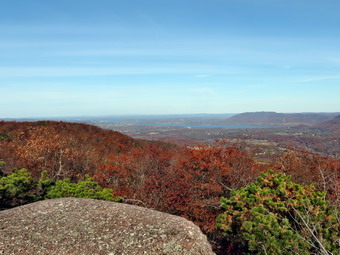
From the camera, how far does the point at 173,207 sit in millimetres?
12367

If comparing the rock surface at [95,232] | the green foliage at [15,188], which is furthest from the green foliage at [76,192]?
the rock surface at [95,232]

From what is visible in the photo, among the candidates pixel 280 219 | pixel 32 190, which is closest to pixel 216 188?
pixel 280 219

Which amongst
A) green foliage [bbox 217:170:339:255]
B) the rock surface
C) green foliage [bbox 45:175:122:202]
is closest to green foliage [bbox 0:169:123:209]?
green foliage [bbox 45:175:122:202]

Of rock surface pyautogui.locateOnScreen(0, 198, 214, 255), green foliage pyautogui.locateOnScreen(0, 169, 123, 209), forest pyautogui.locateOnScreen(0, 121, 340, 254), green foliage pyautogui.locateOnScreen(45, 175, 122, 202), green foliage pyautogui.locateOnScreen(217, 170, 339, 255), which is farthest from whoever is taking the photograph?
green foliage pyautogui.locateOnScreen(45, 175, 122, 202)

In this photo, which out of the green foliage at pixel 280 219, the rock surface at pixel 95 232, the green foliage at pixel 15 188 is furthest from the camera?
the green foliage at pixel 15 188

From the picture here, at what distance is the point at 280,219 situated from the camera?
6.96m

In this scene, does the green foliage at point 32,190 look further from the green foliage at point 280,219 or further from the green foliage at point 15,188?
the green foliage at point 280,219

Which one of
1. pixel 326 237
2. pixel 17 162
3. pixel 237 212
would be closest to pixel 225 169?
pixel 237 212

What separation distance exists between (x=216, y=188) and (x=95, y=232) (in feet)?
25.3

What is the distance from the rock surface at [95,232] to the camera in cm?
560

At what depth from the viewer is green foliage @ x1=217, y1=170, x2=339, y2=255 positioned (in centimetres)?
614

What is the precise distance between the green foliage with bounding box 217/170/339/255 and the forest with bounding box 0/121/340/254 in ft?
0.08

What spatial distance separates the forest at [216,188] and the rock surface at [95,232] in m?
2.10

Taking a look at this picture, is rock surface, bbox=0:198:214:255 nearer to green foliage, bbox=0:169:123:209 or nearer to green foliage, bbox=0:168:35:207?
green foliage, bbox=0:168:35:207
